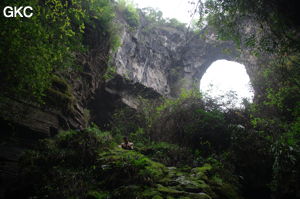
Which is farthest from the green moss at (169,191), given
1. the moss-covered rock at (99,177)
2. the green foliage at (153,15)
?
the green foliage at (153,15)

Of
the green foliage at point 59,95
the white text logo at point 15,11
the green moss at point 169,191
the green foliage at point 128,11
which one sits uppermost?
the green foliage at point 128,11

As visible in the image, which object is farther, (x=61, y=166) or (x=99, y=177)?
(x=61, y=166)

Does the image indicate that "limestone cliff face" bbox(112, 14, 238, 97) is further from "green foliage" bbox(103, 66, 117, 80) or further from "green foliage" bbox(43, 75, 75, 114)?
"green foliage" bbox(43, 75, 75, 114)

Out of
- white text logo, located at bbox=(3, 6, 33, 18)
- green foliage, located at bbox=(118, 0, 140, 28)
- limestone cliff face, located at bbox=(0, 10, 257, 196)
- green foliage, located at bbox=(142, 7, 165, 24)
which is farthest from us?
green foliage, located at bbox=(142, 7, 165, 24)

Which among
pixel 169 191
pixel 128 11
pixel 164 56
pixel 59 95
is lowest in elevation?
pixel 169 191

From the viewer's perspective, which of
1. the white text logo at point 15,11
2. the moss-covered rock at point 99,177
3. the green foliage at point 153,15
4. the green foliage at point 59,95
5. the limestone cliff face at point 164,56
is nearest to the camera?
the moss-covered rock at point 99,177

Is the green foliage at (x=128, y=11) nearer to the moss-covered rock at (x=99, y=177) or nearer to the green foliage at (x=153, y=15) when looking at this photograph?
the green foliage at (x=153, y=15)

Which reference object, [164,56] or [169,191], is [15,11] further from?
[164,56]

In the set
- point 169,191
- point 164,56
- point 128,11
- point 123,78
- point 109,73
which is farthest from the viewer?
Result: point 164,56

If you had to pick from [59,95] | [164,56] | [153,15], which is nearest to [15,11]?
[59,95]

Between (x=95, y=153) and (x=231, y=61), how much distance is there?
71.2 feet

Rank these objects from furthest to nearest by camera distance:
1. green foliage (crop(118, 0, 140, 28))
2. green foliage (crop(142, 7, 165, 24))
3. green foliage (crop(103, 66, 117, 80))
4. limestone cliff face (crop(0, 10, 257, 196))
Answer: green foliage (crop(142, 7, 165, 24)), green foliage (crop(118, 0, 140, 28)), green foliage (crop(103, 66, 117, 80)), limestone cliff face (crop(0, 10, 257, 196))

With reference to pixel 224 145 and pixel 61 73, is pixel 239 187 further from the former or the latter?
pixel 61 73

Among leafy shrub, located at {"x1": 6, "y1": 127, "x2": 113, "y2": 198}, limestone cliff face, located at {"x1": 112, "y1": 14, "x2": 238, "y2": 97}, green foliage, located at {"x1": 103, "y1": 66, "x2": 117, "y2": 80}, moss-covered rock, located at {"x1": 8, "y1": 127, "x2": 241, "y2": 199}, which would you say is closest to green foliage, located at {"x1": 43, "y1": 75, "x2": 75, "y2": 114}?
leafy shrub, located at {"x1": 6, "y1": 127, "x2": 113, "y2": 198}
